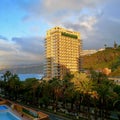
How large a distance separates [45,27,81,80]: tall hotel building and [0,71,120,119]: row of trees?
227 ft

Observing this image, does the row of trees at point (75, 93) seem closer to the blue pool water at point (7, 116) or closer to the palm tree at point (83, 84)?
the palm tree at point (83, 84)

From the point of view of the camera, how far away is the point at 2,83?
89.1 metres

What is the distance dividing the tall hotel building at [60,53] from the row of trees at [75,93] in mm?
69316

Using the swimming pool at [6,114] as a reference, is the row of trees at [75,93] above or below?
above

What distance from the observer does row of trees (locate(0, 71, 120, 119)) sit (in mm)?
44594

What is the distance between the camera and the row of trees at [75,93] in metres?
44.6

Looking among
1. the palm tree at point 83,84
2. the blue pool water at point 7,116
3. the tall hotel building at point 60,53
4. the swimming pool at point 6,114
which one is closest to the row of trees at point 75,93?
the palm tree at point 83,84

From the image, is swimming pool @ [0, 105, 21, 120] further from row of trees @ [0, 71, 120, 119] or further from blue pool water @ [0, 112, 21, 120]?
row of trees @ [0, 71, 120, 119]

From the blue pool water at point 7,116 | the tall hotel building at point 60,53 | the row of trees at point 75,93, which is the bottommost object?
the blue pool water at point 7,116

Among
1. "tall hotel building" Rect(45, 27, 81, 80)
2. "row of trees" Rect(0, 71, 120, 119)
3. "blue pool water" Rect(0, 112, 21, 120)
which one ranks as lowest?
"blue pool water" Rect(0, 112, 21, 120)

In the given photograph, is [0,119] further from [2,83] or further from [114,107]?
[2,83]

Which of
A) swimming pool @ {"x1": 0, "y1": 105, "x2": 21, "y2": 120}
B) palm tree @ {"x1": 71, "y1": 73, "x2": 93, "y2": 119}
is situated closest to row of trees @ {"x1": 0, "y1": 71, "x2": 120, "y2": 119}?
palm tree @ {"x1": 71, "y1": 73, "x2": 93, "y2": 119}

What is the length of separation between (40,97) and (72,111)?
1213 cm

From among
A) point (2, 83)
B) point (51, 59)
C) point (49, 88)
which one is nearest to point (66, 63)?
point (51, 59)
